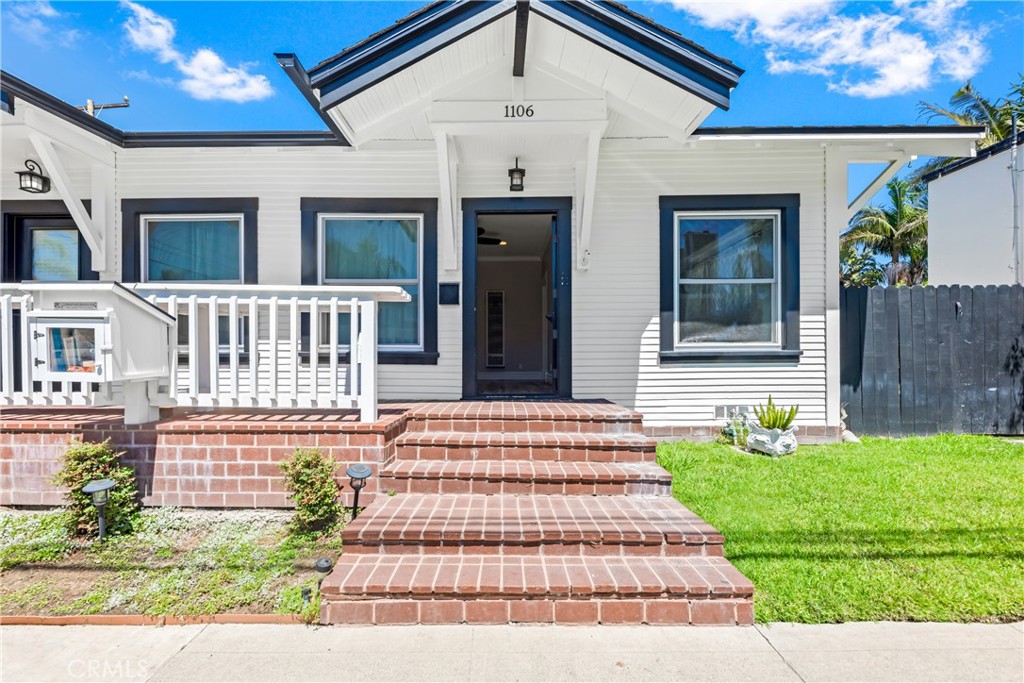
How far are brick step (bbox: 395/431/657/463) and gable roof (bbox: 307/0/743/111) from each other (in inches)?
107

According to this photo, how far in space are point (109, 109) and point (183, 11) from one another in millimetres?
8384

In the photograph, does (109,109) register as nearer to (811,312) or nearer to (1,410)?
(1,410)

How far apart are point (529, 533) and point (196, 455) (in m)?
2.38

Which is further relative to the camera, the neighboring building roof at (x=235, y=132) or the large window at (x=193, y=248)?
the large window at (x=193, y=248)

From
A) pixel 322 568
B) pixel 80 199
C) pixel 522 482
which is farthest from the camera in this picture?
pixel 80 199

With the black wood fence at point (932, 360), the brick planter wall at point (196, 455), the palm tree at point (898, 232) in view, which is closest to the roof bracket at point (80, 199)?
the brick planter wall at point (196, 455)

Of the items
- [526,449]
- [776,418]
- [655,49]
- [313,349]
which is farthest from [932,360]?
[313,349]

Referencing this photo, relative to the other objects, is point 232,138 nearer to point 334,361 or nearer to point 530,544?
point 334,361

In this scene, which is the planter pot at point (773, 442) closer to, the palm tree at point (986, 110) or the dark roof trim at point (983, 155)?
the dark roof trim at point (983, 155)

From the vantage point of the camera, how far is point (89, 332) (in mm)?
3256

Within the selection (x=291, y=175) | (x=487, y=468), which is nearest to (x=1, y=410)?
(x=291, y=175)

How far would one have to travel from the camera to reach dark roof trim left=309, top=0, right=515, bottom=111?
3.77 meters

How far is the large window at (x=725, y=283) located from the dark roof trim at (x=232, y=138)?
393 cm

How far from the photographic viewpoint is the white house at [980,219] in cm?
850
